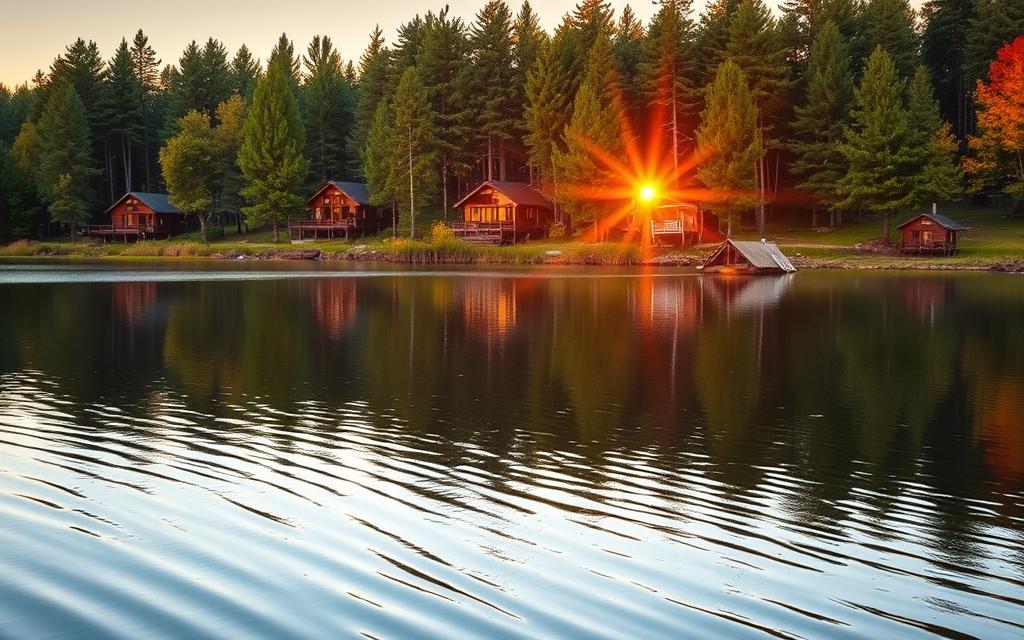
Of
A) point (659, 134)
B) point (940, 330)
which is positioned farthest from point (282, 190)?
point (940, 330)

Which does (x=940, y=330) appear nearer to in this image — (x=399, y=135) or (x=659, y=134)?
(x=659, y=134)

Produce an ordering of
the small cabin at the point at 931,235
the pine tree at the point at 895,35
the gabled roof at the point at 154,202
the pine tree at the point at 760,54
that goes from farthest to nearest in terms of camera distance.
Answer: the gabled roof at the point at 154,202 → the pine tree at the point at 895,35 → the pine tree at the point at 760,54 → the small cabin at the point at 931,235

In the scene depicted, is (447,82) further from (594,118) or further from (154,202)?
(154,202)

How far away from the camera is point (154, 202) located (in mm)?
98250

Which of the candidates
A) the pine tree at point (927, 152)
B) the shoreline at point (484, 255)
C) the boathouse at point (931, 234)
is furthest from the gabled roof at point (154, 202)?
the boathouse at point (931, 234)

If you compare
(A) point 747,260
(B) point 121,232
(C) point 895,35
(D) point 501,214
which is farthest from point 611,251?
(B) point 121,232

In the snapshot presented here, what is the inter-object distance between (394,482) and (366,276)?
44758 mm

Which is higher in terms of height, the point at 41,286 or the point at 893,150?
the point at 893,150

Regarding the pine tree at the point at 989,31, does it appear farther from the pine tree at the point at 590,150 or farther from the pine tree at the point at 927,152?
the pine tree at the point at 590,150

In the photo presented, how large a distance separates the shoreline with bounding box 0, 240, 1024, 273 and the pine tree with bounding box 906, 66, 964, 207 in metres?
5.51

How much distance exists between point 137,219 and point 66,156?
957 cm

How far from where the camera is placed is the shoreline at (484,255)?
195ft

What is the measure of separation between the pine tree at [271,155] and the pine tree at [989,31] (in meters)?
60.5

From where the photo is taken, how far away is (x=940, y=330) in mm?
26969
